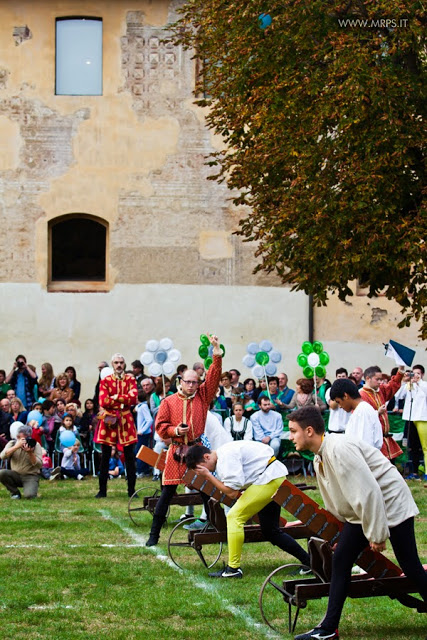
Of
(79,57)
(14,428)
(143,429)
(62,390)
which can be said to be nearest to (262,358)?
(143,429)

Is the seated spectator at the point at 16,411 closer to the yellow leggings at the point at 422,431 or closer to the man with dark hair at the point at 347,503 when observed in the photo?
the yellow leggings at the point at 422,431

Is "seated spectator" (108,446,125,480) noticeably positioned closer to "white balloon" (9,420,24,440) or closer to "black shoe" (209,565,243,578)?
"white balloon" (9,420,24,440)

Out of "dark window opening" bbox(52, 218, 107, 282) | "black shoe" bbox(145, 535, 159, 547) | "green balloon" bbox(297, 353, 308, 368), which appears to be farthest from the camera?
"dark window opening" bbox(52, 218, 107, 282)

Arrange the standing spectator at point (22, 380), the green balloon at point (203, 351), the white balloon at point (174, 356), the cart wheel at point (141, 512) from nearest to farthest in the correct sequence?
the cart wheel at point (141, 512)
the green balloon at point (203, 351)
the white balloon at point (174, 356)
the standing spectator at point (22, 380)

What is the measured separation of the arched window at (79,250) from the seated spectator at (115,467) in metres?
8.45

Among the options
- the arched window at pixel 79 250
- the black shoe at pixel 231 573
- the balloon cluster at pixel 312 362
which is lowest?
the black shoe at pixel 231 573

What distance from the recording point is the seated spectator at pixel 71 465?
2008 cm

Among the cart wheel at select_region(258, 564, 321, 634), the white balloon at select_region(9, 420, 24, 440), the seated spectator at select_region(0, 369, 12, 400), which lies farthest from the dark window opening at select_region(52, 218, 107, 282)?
the cart wheel at select_region(258, 564, 321, 634)

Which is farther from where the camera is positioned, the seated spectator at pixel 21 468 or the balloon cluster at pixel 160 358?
the balloon cluster at pixel 160 358

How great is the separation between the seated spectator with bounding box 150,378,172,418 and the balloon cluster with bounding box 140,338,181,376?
0.23m

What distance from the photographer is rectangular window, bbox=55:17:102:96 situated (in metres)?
28.3

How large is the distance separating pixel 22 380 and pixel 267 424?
577 cm

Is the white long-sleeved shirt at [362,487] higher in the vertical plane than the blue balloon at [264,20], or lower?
lower

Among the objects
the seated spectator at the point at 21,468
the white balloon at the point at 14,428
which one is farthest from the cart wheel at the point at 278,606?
the white balloon at the point at 14,428
